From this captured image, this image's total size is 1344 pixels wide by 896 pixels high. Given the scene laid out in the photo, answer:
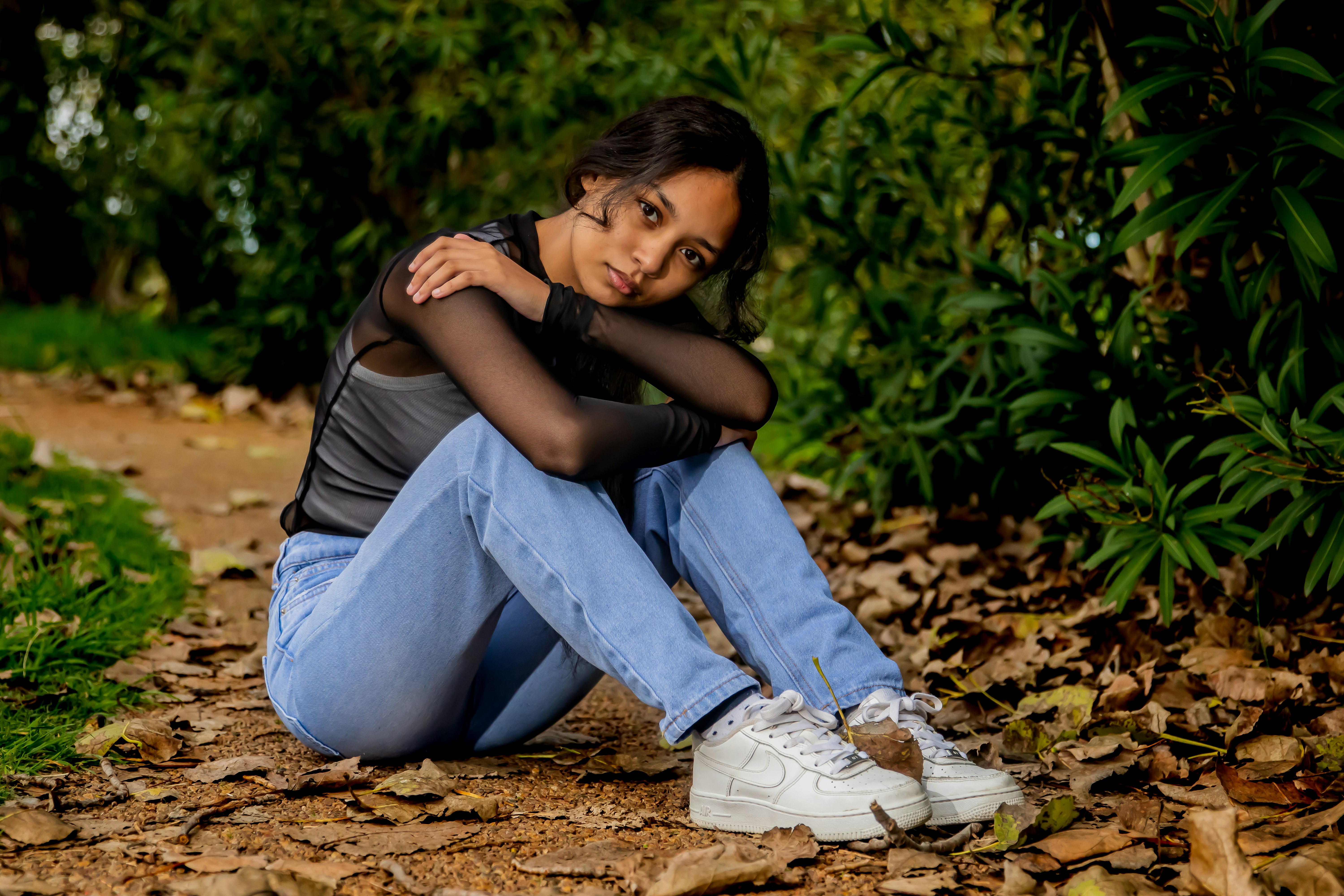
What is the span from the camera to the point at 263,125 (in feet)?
19.9

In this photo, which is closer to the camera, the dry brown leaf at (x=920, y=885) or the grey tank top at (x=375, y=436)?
the dry brown leaf at (x=920, y=885)

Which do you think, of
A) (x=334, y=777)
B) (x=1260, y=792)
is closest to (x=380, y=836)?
(x=334, y=777)

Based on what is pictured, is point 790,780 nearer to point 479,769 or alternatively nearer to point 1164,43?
point 479,769

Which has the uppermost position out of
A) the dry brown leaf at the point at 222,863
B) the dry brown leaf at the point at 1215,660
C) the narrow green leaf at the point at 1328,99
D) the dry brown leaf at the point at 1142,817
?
the narrow green leaf at the point at 1328,99

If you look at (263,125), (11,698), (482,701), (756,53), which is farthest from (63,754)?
(263,125)

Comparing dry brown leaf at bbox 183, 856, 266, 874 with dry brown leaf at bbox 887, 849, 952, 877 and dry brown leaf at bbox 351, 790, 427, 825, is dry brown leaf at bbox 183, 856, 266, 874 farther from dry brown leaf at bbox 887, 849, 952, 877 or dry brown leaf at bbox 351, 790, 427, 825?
dry brown leaf at bbox 887, 849, 952, 877

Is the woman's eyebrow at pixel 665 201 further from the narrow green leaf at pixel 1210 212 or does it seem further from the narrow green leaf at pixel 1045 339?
the narrow green leaf at pixel 1045 339

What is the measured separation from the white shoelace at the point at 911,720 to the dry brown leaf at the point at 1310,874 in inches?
18.9

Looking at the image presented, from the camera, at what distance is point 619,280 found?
2125 millimetres

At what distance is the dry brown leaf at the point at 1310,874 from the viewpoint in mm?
1446

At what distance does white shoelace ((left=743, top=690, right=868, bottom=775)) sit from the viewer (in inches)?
68.3

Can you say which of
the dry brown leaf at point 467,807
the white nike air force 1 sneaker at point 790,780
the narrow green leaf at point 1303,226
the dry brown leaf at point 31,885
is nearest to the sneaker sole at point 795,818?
the white nike air force 1 sneaker at point 790,780

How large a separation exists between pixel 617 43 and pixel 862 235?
233cm

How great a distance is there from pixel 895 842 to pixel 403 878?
0.70 m
